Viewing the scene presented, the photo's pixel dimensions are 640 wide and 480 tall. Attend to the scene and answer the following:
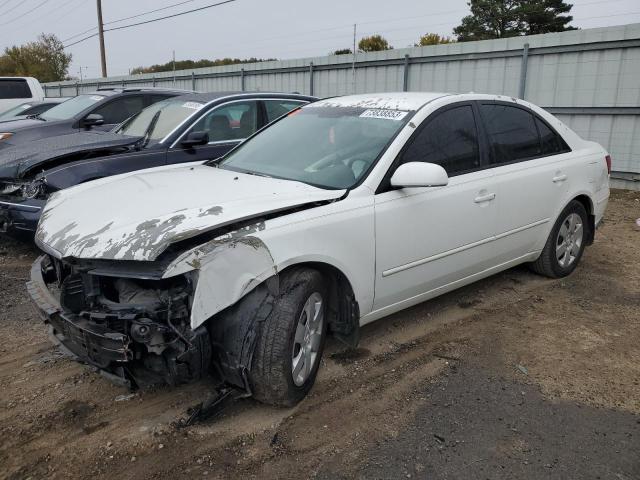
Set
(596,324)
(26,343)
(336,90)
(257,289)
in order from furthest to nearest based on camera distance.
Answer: (336,90) → (596,324) → (26,343) → (257,289)

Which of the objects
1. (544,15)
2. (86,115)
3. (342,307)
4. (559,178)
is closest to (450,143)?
(559,178)

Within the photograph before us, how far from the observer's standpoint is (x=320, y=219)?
3.03m

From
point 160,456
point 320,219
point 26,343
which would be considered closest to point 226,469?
point 160,456

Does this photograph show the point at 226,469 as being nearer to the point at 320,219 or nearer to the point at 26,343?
the point at 320,219

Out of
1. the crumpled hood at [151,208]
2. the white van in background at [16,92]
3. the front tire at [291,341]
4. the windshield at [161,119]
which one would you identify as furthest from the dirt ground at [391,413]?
the white van in background at [16,92]

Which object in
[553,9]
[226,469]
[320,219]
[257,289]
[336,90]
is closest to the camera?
[226,469]

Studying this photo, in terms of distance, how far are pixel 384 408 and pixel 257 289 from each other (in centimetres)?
99

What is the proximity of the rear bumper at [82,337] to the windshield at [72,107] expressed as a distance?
Result: 6175mm

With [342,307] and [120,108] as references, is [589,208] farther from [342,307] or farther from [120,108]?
[120,108]

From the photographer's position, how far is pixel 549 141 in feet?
15.7

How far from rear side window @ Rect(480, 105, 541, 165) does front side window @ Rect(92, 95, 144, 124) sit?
5964 millimetres

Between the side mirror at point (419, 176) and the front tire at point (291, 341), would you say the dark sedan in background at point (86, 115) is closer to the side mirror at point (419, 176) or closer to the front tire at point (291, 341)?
the side mirror at point (419, 176)

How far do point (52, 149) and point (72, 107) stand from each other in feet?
11.1

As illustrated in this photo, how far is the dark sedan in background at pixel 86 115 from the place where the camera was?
7684 mm
